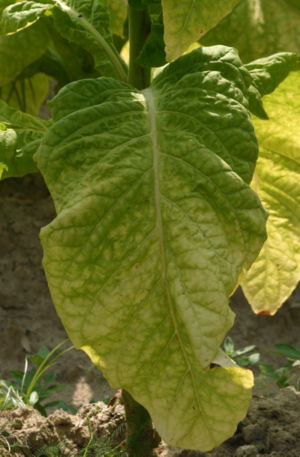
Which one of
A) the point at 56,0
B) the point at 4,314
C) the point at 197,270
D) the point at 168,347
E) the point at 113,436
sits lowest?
the point at 4,314

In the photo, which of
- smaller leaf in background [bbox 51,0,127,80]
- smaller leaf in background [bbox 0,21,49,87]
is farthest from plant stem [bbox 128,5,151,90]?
smaller leaf in background [bbox 0,21,49,87]

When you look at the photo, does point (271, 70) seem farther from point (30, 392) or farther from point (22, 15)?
point (30, 392)

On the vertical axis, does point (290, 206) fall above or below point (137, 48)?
below

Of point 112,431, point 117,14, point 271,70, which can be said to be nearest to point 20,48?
point 117,14

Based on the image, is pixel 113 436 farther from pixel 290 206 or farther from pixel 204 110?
pixel 204 110

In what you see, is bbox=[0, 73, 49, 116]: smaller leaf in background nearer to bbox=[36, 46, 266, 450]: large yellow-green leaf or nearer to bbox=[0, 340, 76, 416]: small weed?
bbox=[0, 340, 76, 416]: small weed

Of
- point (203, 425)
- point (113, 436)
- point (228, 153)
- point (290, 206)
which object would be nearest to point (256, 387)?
point (113, 436)
